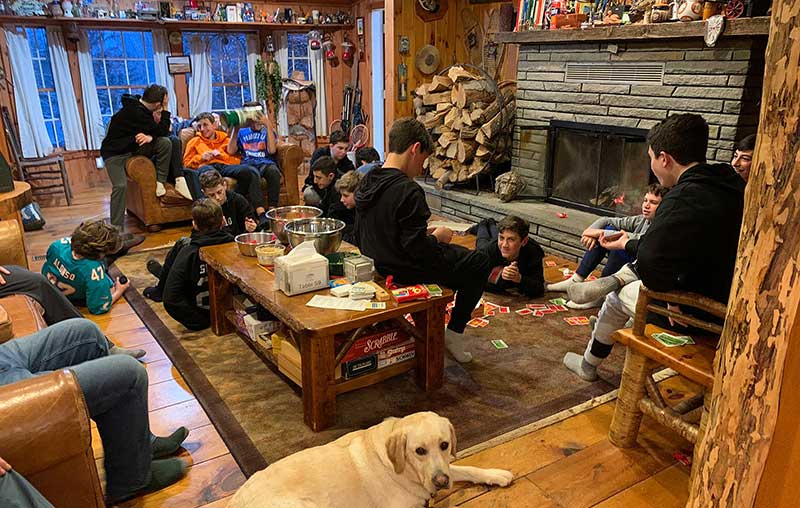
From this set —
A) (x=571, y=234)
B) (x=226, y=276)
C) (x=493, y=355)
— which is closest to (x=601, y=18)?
A: (x=571, y=234)

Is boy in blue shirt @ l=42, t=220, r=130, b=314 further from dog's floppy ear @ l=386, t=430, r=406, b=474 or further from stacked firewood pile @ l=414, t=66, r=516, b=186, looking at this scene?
stacked firewood pile @ l=414, t=66, r=516, b=186

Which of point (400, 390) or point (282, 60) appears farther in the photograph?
A: point (282, 60)

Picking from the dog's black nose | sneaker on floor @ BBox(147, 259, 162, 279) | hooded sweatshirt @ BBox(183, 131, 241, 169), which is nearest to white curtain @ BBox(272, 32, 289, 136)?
hooded sweatshirt @ BBox(183, 131, 241, 169)

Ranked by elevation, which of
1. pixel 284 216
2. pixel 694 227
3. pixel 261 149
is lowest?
pixel 284 216

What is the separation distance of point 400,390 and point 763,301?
1.60 m

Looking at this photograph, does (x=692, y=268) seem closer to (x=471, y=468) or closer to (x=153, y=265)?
(x=471, y=468)

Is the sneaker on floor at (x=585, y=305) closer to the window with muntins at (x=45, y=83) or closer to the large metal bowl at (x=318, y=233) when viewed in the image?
the large metal bowl at (x=318, y=233)

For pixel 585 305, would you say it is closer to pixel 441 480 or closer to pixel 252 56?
pixel 441 480

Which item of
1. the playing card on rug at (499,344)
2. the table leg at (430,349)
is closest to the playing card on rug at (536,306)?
the playing card on rug at (499,344)

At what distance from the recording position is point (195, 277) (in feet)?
11.0

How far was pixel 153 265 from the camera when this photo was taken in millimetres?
4082

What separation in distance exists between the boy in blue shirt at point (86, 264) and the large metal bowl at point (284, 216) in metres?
0.91

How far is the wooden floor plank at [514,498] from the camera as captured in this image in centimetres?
205

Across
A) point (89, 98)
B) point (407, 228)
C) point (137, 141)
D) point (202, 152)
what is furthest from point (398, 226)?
point (89, 98)
